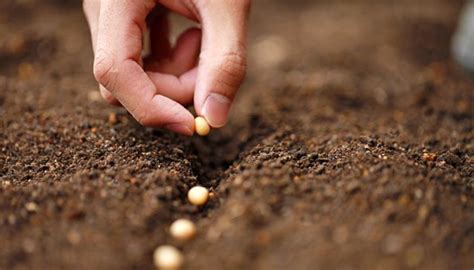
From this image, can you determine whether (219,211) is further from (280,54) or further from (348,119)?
(280,54)

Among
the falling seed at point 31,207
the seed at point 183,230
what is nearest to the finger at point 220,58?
the seed at point 183,230

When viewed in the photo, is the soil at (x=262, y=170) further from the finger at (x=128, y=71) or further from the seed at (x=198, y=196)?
the finger at (x=128, y=71)

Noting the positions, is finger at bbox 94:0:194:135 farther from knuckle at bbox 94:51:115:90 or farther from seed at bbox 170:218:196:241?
seed at bbox 170:218:196:241

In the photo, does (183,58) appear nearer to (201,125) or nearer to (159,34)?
(159,34)

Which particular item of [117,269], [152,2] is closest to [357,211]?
[117,269]

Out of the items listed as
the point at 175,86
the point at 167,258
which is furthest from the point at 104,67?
the point at 167,258
